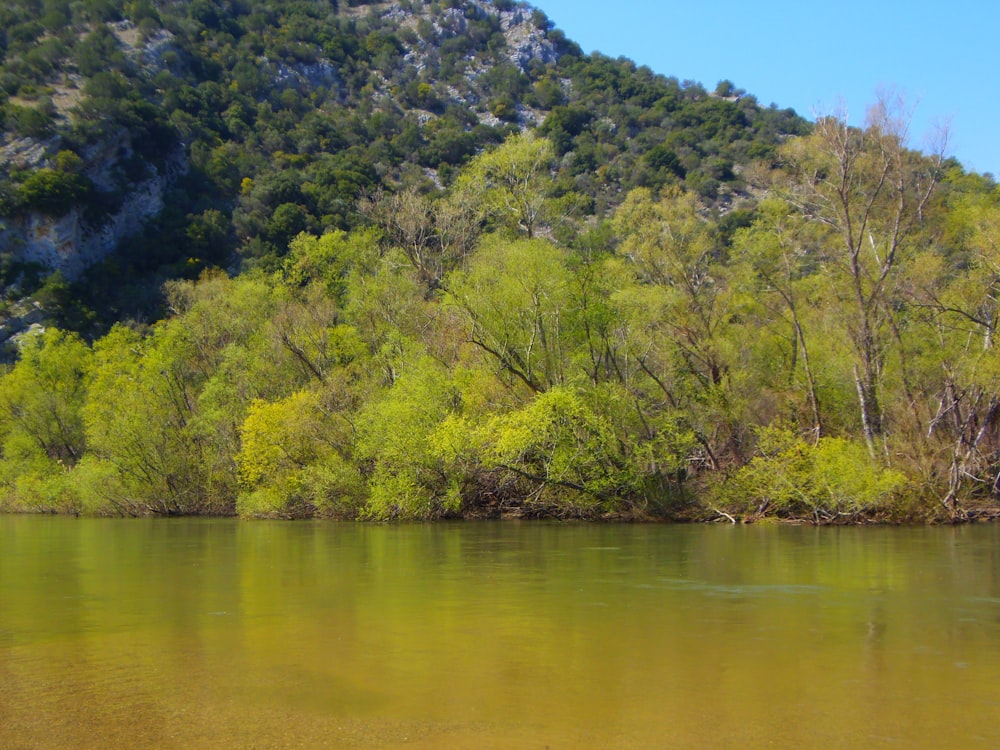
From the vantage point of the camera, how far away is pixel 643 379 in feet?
102

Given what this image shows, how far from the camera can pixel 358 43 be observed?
101500mm

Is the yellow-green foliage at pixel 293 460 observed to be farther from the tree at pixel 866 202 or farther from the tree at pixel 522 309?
the tree at pixel 866 202

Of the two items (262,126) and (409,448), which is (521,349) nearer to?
(409,448)

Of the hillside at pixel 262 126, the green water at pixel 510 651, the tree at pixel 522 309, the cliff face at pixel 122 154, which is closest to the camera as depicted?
the green water at pixel 510 651

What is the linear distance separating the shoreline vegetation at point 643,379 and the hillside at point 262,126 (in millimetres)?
9499

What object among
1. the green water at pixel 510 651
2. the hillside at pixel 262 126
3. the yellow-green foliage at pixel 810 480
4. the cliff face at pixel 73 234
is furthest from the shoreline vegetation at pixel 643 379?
the cliff face at pixel 73 234

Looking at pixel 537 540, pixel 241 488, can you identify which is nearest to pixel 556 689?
pixel 537 540

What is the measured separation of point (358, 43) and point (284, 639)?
10080cm

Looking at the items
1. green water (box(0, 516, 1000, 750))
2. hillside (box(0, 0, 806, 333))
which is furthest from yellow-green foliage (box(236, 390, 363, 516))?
hillside (box(0, 0, 806, 333))

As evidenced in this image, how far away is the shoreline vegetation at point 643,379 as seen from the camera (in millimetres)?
25734

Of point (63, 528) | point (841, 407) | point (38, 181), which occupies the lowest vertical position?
point (63, 528)

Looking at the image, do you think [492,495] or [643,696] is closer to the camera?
[643,696]

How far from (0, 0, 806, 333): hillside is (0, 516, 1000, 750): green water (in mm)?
26367

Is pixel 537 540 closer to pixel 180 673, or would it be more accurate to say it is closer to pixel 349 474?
pixel 349 474
